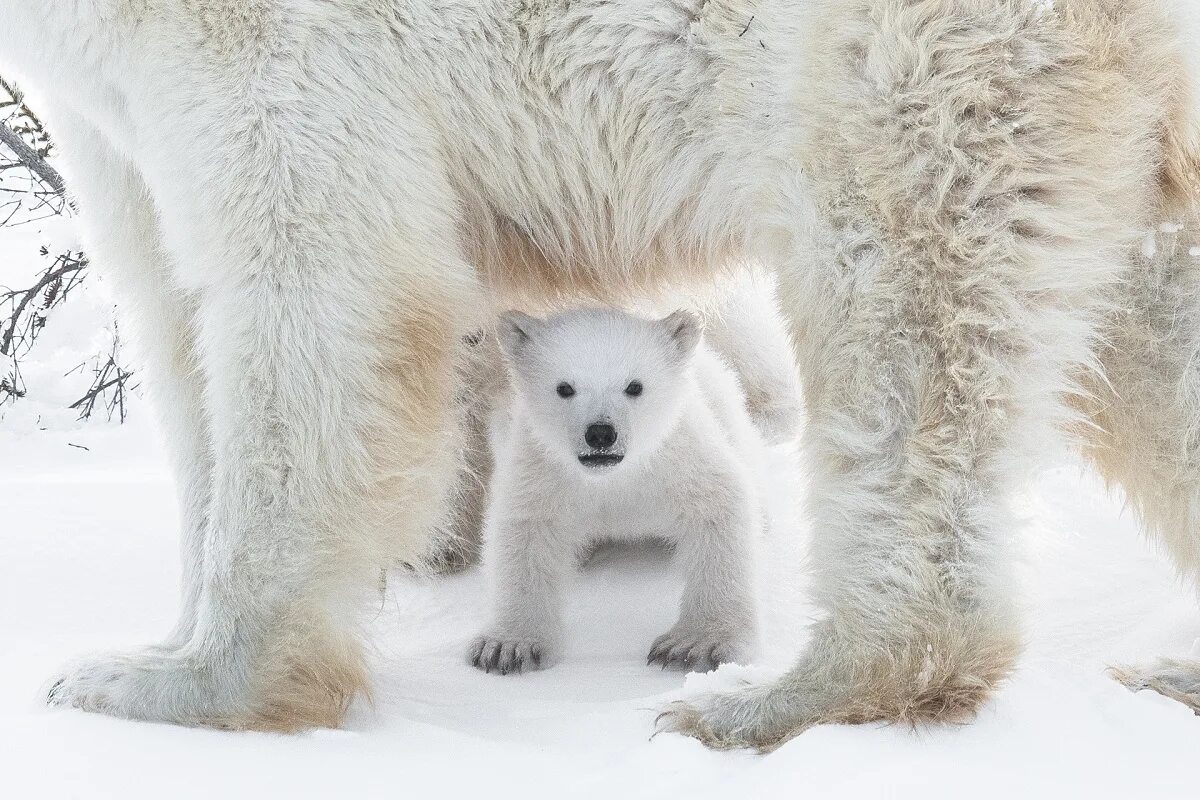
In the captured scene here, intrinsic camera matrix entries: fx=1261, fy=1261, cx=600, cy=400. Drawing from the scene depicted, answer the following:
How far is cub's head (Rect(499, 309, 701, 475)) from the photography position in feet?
10.5

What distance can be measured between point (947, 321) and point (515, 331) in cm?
137

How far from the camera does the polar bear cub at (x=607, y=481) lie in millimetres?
3066

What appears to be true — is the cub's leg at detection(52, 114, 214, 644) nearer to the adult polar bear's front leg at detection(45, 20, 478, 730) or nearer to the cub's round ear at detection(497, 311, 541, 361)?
the adult polar bear's front leg at detection(45, 20, 478, 730)

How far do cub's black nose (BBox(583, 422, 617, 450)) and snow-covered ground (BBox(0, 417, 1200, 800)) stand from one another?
528mm

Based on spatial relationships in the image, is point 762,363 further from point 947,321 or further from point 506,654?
point 947,321

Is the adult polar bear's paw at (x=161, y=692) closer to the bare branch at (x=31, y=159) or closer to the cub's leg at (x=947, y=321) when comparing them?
the cub's leg at (x=947, y=321)

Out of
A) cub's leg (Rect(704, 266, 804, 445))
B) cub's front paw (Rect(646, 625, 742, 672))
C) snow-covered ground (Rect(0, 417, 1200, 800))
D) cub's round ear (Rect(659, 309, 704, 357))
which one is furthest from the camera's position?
cub's leg (Rect(704, 266, 804, 445))

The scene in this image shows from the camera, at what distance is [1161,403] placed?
2.54 m

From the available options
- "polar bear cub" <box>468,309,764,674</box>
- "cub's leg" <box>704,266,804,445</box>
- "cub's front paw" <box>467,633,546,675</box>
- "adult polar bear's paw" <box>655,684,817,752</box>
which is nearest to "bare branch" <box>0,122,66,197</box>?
"cub's leg" <box>704,266,804,445</box>

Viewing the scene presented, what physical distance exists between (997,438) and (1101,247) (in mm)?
417

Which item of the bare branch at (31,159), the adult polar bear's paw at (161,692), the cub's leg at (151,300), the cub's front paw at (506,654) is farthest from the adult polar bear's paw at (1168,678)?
the bare branch at (31,159)

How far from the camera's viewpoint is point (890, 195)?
7.63 feet

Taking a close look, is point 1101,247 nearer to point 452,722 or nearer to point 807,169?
point 807,169

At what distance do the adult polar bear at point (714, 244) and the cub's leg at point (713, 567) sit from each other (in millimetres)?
591
